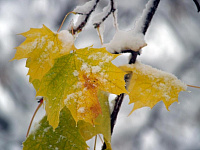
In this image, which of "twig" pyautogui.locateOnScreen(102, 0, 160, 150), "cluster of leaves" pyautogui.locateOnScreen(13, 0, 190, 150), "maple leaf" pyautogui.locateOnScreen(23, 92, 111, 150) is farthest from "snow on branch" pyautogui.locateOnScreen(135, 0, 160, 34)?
"maple leaf" pyautogui.locateOnScreen(23, 92, 111, 150)

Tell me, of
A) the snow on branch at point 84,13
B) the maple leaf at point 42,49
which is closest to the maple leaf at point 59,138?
the maple leaf at point 42,49

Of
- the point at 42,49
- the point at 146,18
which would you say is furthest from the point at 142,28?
the point at 42,49

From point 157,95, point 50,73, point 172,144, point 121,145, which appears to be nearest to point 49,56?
point 50,73

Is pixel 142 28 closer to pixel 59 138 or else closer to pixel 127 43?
pixel 127 43

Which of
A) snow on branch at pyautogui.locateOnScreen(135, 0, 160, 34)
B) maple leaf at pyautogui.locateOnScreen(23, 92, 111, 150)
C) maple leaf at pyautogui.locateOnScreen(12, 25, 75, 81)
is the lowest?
maple leaf at pyautogui.locateOnScreen(23, 92, 111, 150)

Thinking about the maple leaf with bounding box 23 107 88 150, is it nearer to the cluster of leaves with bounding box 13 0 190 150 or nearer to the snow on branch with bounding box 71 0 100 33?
the cluster of leaves with bounding box 13 0 190 150

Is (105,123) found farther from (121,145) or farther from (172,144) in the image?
(172,144)

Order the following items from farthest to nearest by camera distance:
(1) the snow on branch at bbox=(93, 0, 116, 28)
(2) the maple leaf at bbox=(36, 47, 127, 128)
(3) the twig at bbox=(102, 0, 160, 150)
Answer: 1. (1) the snow on branch at bbox=(93, 0, 116, 28)
2. (3) the twig at bbox=(102, 0, 160, 150)
3. (2) the maple leaf at bbox=(36, 47, 127, 128)

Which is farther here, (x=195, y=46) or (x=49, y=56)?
(x=195, y=46)

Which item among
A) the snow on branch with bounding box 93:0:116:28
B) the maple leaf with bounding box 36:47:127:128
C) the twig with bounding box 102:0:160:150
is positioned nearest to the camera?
the maple leaf with bounding box 36:47:127:128
